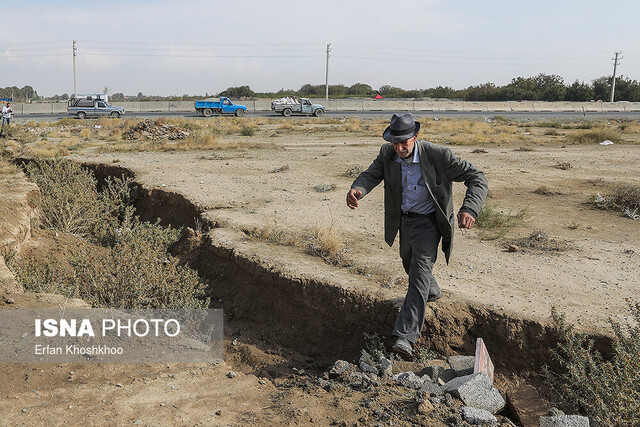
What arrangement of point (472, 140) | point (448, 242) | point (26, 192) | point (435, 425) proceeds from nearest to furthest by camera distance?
point (435, 425) < point (448, 242) < point (26, 192) < point (472, 140)

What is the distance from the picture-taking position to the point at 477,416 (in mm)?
3711

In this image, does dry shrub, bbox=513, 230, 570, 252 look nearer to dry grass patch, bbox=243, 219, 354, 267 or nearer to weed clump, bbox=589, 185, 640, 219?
dry grass patch, bbox=243, 219, 354, 267

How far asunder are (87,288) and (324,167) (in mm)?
9082

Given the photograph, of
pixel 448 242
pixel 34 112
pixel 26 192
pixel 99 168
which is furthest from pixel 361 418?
pixel 34 112

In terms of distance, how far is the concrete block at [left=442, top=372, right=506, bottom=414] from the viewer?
3.92 m

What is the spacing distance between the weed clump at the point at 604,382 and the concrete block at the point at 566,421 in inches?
6.1

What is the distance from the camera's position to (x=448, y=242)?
456 cm

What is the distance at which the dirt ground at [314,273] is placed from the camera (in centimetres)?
392

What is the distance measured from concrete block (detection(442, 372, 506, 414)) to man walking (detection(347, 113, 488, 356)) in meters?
0.54

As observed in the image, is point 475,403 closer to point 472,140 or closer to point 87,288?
point 87,288

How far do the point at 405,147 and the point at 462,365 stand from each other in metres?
1.74

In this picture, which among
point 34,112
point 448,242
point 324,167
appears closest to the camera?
point 448,242

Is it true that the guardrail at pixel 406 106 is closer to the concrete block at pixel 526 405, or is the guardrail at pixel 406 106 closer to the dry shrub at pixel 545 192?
the dry shrub at pixel 545 192

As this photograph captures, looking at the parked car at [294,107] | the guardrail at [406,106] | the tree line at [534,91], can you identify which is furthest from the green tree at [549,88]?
the parked car at [294,107]
